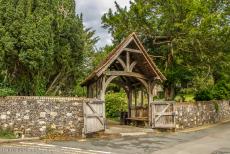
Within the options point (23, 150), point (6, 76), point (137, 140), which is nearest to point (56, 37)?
point (6, 76)

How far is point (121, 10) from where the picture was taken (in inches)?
1251

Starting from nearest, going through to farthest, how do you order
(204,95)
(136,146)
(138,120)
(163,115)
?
(136,146) < (163,115) < (138,120) < (204,95)

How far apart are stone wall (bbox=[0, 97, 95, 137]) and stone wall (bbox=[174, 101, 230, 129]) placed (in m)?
7.49

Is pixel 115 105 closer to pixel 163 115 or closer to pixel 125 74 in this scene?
pixel 163 115

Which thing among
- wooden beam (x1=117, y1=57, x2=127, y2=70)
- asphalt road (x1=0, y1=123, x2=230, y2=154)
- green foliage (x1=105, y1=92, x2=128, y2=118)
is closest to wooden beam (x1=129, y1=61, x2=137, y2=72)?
wooden beam (x1=117, y1=57, x2=127, y2=70)

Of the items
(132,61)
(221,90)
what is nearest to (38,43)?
(132,61)

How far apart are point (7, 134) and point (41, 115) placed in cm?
181

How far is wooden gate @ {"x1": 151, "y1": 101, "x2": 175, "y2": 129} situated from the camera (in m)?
23.9

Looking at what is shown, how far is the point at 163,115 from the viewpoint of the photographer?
24078 millimetres

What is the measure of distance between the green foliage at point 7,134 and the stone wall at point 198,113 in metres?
10.6

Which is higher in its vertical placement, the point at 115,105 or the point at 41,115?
the point at 115,105

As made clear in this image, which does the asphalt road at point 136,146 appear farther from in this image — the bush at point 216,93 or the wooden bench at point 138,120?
the bush at point 216,93

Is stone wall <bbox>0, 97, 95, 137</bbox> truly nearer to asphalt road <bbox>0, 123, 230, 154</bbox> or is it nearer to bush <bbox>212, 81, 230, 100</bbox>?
asphalt road <bbox>0, 123, 230, 154</bbox>

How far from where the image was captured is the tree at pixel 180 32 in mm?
27922
